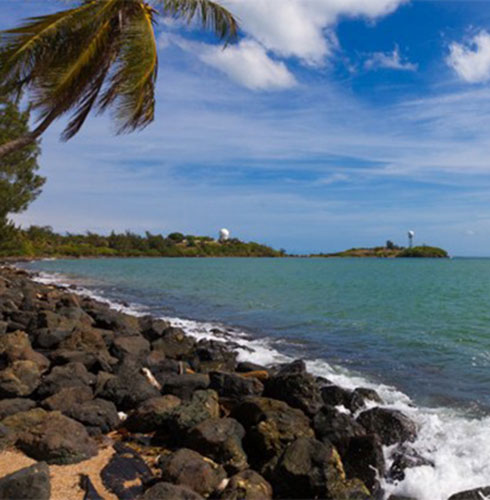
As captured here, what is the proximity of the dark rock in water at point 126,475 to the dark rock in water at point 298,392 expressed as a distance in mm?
2780

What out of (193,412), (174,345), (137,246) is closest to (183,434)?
(193,412)

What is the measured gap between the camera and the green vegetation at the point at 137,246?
11406 centimetres

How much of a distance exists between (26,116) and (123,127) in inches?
679

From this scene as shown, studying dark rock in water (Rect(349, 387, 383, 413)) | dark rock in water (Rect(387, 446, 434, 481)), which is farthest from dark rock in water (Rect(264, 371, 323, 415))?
dark rock in water (Rect(387, 446, 434, 481))

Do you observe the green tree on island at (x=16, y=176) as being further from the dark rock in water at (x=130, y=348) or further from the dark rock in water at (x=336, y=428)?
the dark rock in water at (x=336, y=428)

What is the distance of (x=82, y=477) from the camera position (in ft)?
17.5

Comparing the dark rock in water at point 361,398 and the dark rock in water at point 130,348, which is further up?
the dark rock in water at point 130,348

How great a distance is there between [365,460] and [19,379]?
5.61 m

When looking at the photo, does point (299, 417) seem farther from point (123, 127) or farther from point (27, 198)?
point (27, 198)

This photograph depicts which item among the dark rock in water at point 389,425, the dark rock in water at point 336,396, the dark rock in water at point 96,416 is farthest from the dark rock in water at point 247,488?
the dark rock in water at point 336,396

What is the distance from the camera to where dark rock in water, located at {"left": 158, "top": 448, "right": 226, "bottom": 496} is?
206 inches

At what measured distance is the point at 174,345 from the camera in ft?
41.4

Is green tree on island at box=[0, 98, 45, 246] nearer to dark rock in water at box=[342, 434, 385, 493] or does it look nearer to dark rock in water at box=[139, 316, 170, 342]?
dark rock in water at box=[139, 316, 170, 342]

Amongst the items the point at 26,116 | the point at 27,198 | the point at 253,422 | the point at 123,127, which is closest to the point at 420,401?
the point at 253,422
